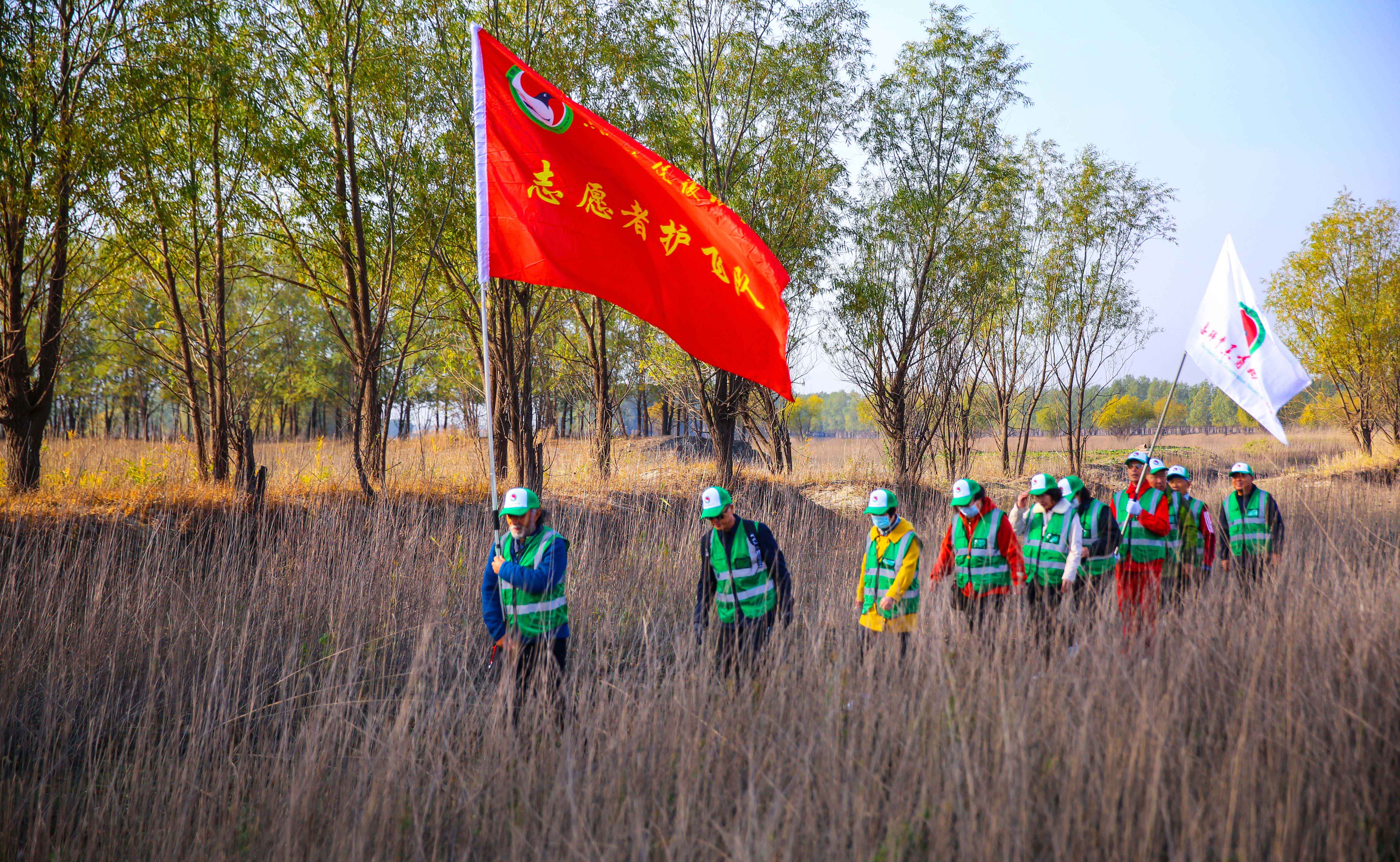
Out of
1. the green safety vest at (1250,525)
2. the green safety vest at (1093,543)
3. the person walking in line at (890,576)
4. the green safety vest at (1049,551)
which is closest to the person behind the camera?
the person walking in line at (890,576)

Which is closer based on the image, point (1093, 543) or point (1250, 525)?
point (1093, 543)

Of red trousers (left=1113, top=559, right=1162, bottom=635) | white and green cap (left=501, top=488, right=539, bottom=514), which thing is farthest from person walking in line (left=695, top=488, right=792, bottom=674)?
red trousers (left=1113, top=559, right=1162, bottom=635)

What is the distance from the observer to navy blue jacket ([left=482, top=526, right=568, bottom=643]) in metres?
3.91

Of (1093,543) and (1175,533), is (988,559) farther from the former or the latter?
(1175,533)

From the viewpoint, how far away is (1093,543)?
224 inches

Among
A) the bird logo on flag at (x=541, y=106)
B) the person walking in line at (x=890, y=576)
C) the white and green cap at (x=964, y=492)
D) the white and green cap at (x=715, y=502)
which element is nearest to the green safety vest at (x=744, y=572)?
the white and green cap at (x=715, y=502)

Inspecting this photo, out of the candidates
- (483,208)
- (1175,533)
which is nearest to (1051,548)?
(1175,533)

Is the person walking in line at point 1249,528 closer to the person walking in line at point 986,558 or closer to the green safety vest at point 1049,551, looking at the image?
the green safety vest at point 1049,551

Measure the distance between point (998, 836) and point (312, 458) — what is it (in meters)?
12.7

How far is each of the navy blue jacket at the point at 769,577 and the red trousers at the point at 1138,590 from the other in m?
2.58

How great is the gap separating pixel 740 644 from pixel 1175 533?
434cm

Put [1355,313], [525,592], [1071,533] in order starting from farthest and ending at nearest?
[1355,313]
[1071,533]
[525,592]

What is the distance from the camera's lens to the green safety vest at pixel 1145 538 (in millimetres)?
6074

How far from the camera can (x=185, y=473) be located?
8984mm
